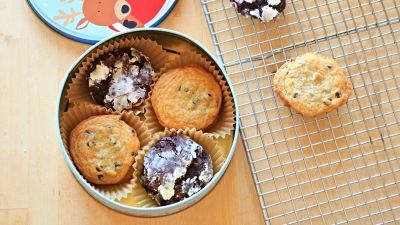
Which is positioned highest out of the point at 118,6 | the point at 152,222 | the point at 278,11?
the point at 118,6

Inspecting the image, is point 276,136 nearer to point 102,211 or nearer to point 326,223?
point 326,223

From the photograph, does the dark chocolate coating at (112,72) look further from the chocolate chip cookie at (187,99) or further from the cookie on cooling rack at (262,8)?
the cookie on cooling rack at (262,8)

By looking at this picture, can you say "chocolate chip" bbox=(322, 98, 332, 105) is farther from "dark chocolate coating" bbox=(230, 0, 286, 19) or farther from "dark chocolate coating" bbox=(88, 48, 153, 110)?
"dark chocolate coating" bbox=(88, 48, 153, 110)

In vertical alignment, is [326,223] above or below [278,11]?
below

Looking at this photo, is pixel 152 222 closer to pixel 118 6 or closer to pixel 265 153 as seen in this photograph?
pixel 265 153

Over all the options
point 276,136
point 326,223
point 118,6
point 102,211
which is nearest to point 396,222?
point 326,223

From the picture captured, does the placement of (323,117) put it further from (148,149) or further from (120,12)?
(120,12)

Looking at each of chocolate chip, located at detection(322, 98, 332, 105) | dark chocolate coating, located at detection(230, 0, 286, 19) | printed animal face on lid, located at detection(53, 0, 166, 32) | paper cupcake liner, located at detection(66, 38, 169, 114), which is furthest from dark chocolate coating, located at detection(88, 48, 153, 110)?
chocolate chip, located at detection(322, 98, 332, 105)

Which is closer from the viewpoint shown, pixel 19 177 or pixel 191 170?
pixel 191 170
